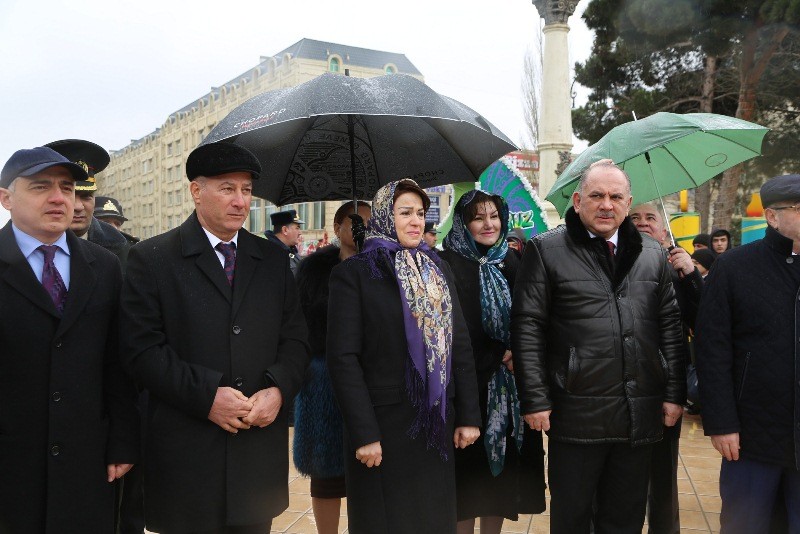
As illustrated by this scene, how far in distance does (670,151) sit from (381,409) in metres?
2.35

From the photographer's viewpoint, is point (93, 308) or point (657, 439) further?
point (657, 439)

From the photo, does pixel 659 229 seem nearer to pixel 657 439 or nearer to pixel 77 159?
pixel 657 439

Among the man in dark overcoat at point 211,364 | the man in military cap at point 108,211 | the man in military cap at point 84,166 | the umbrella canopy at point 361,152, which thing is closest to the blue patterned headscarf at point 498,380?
the umbrella canopy at point 361,152

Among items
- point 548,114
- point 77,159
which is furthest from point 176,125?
point 77,159

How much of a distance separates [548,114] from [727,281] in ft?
30.8

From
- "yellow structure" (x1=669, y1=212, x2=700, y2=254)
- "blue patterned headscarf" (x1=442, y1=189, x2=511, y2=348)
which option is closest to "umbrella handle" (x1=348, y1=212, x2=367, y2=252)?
"blue patterned headscarf" (x1=442, y1=189, x2=511, y2=348)

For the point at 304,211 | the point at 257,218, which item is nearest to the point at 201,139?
the point at 257,218

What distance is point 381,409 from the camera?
2723 millimetres

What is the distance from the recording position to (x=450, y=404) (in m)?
2.83

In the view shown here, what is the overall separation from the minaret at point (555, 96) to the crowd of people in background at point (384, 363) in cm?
863

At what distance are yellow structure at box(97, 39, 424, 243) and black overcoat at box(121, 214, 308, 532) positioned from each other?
26021mm

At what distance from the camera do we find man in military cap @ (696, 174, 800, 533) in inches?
106

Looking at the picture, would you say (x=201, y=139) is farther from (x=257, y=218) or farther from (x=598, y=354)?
(x=598, y=354)

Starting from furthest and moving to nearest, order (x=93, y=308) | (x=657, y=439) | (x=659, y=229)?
(x=659, y=229)
(x=657, y=439)
(x=93, y=308)
